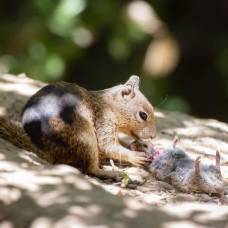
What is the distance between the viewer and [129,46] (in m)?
9.80

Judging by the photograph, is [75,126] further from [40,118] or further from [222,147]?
[222,147]

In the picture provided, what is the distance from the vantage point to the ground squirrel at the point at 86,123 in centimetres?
535

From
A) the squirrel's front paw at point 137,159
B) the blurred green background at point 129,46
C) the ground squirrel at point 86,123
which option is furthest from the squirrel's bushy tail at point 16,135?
the blurred green background at point 129,46

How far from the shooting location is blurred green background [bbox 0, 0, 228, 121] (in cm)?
920

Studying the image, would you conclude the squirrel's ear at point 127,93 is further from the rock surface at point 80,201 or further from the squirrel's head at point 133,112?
the rock surface at point 80,201

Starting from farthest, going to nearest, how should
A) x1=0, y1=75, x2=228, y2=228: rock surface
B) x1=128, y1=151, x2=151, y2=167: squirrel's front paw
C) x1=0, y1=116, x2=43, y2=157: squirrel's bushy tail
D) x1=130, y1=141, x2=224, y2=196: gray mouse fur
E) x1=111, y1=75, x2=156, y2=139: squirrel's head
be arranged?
x1=111, y1=75, x2=156, y2=139: squirrel's head → x1=128, y1=151, x2=151, y2=167: squirrel's front paw → x1=0, y1=116, x2=43, y2=157: squirrel's bushy tail → x1=130, y1=141, x2=224, y2=196: gray mouse fur → x1=0, y1=75, x2=228, y2=228: rock surface

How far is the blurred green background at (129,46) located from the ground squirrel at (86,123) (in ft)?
8.96

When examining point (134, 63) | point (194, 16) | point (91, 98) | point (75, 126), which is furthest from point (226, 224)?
point (194, 16)

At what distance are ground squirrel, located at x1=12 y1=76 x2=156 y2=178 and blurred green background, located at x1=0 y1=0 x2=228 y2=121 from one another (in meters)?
2.73

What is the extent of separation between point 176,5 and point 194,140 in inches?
176

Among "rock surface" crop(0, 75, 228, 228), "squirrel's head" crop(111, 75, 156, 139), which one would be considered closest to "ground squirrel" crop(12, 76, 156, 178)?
"squirrel's head" crop(111, 75, 156, 139)

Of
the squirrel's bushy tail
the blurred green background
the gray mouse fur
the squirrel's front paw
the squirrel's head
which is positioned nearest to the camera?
the gray mouse fur

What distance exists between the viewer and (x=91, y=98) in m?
5.80

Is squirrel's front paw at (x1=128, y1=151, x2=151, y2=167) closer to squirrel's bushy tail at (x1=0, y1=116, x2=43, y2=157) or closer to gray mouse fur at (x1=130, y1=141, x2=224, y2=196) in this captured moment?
gray mouse fur at (x1=130, y1=141, x2=224, y2=196)
